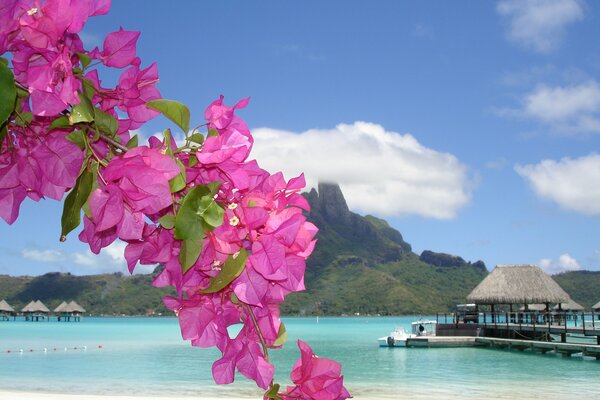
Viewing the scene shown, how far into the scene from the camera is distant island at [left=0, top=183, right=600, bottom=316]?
90.9 m

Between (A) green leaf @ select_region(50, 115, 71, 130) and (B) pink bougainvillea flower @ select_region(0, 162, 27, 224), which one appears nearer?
(A) green leaf @ select_region(50, 115, 71, 130)

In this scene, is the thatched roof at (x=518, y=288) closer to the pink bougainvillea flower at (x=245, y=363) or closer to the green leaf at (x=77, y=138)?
the pink bougainvillea flower at (x=245, y=363)

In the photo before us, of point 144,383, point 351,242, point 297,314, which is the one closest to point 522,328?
point 144,383

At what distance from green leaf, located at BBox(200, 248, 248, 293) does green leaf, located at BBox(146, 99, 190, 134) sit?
0.17m

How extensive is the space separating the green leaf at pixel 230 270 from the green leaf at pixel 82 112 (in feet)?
0.70

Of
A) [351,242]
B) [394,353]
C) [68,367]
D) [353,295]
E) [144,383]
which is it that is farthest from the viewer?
[351,242]

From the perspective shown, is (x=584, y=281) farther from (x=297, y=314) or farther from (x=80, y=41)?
(x=80, y=41)

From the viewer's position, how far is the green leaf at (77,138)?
0.70 m

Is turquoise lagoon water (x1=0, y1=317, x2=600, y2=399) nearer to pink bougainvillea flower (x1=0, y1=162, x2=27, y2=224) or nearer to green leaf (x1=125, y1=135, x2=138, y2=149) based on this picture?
pink bougainvillea flower (x1=0, y1=162, x2=27, y2=224)

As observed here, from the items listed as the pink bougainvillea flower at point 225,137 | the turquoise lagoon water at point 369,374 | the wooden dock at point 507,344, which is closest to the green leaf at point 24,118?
the pink bougainvillea flower at point 225,137

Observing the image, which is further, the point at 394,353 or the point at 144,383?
the point at 394,353

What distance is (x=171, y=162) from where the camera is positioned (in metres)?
0.64

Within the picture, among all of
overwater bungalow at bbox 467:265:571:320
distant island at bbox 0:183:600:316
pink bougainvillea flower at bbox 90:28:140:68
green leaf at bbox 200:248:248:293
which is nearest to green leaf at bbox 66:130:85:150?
pink bougainvillea flower at bbox 90:28:140:68

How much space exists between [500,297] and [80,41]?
29216 millimetres
